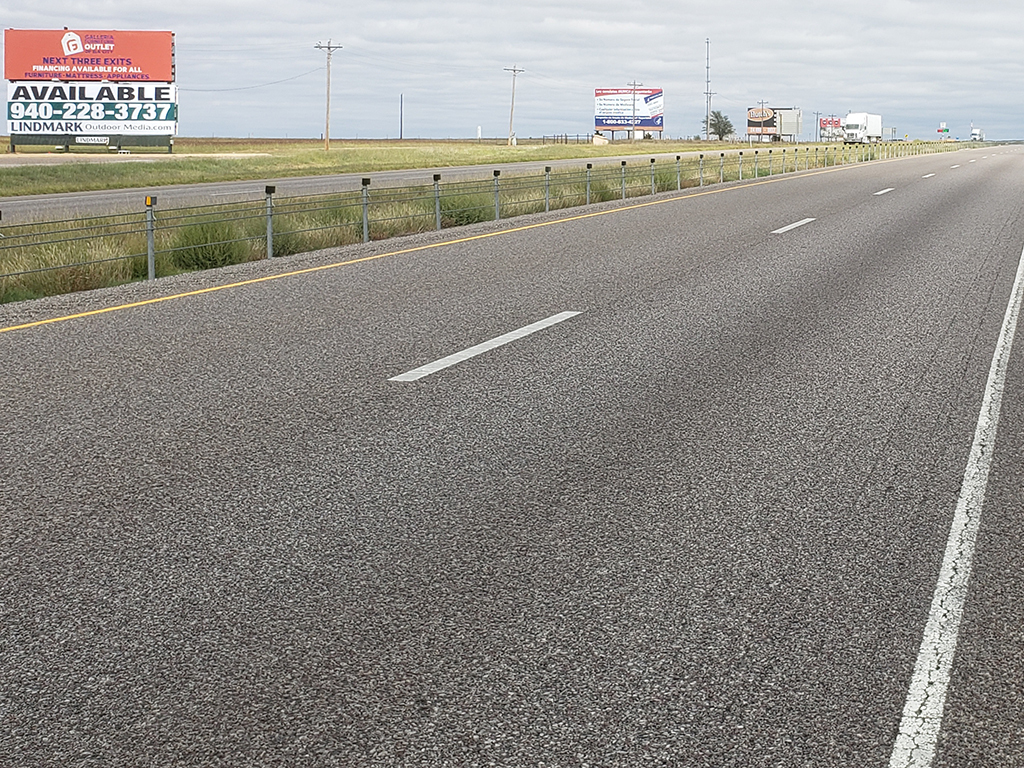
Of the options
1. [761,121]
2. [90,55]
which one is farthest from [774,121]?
[90,55]

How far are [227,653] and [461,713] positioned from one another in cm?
86

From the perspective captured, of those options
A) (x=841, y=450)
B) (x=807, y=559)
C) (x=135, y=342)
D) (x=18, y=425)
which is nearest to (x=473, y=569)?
(x=807, y=559)

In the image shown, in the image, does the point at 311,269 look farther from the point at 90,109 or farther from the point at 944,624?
the point at 90,109

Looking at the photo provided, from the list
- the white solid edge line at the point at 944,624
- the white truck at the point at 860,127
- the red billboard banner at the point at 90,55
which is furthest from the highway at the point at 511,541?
the white truck at the point at 860,127

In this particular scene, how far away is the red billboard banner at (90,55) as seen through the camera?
65.8m

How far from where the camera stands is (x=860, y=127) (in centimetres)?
11856

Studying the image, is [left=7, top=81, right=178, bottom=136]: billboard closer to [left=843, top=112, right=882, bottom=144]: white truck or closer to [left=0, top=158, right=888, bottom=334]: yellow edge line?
[left=0, top=158, right=888, bottom=334]: yellow edge line

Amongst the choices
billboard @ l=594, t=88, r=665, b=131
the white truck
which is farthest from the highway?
billboard @ l=594, t=88, r=665, b=131

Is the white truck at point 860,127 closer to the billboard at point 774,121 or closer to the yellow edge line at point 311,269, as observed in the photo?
the billboard at point 774,121

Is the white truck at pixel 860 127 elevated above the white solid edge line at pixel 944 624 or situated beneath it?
elevated above

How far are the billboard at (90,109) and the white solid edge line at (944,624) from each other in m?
66.3

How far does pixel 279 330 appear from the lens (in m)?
9.73

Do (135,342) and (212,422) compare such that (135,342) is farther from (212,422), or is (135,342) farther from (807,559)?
(807,559)

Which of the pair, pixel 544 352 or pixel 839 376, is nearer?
pixel 839 376
